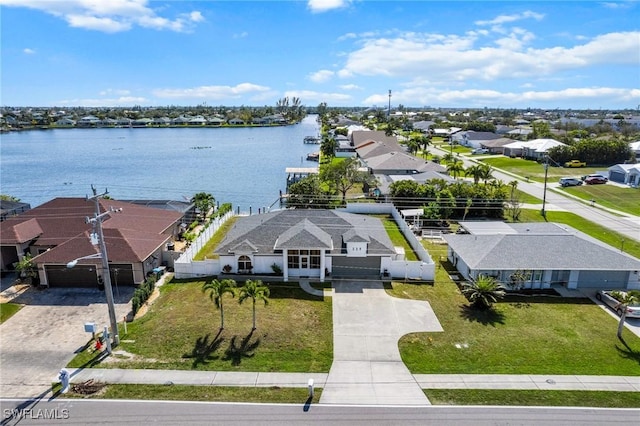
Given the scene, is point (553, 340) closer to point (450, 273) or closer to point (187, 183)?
point (450, 273)

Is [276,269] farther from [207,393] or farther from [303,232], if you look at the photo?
[207,393]

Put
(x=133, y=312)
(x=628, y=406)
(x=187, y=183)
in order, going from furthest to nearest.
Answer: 1. (x=187, y=183)
2. (x=133, y=312)
3. (x=628, y=406)

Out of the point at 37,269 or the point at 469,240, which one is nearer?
the point at 37,269

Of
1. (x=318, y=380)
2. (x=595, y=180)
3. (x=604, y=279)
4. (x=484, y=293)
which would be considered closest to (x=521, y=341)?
(x=484, y=293)

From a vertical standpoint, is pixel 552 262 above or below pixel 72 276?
above

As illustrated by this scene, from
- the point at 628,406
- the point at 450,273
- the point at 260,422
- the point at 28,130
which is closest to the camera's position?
the point at 260,422

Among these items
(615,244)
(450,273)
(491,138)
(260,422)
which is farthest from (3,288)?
(491,138)

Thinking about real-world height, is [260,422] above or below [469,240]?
below
